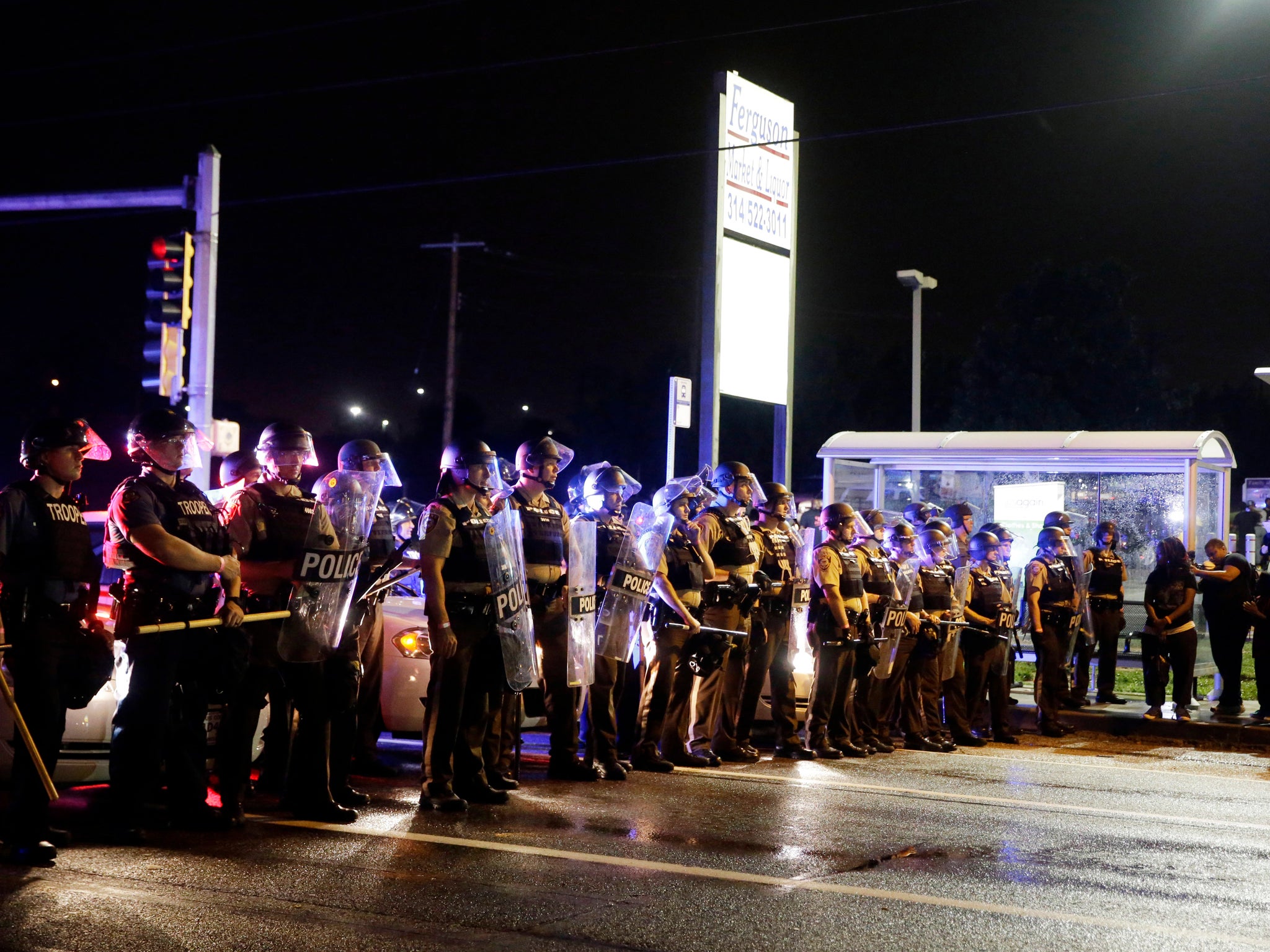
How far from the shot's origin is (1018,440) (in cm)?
1730

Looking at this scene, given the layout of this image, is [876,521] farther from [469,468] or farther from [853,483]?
[853,483]

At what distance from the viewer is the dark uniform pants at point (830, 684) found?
35.6 ft

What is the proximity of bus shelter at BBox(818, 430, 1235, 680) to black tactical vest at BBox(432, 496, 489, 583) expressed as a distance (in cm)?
1052

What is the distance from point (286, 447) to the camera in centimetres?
730

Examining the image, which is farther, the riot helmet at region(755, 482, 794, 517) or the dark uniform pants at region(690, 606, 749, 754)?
the riot helmet at region(755, 482, 794, 517)

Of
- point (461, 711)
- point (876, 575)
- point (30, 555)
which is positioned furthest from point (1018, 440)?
point (30, 555)

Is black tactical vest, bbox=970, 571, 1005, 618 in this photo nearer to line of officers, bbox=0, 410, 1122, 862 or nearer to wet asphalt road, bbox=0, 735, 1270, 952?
line of officers, bbox=0, 410, 1122, 862

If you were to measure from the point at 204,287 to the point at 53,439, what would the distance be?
8.14 meters

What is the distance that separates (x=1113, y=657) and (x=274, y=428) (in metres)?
10.5

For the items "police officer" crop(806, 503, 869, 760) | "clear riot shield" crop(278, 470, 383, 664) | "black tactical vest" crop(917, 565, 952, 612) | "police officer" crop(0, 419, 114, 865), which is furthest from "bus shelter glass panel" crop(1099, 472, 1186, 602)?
"police officer" crop(0, 419, 114, 865)

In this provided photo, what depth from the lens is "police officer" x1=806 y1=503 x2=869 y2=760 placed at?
1079 cm

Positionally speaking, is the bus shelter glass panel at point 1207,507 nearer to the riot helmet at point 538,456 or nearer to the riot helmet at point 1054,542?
the riot helmet at point 1054,542

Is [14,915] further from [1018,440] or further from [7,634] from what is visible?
[1018,440]

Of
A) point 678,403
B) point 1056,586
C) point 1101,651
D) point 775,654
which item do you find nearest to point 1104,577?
point 1101,651
